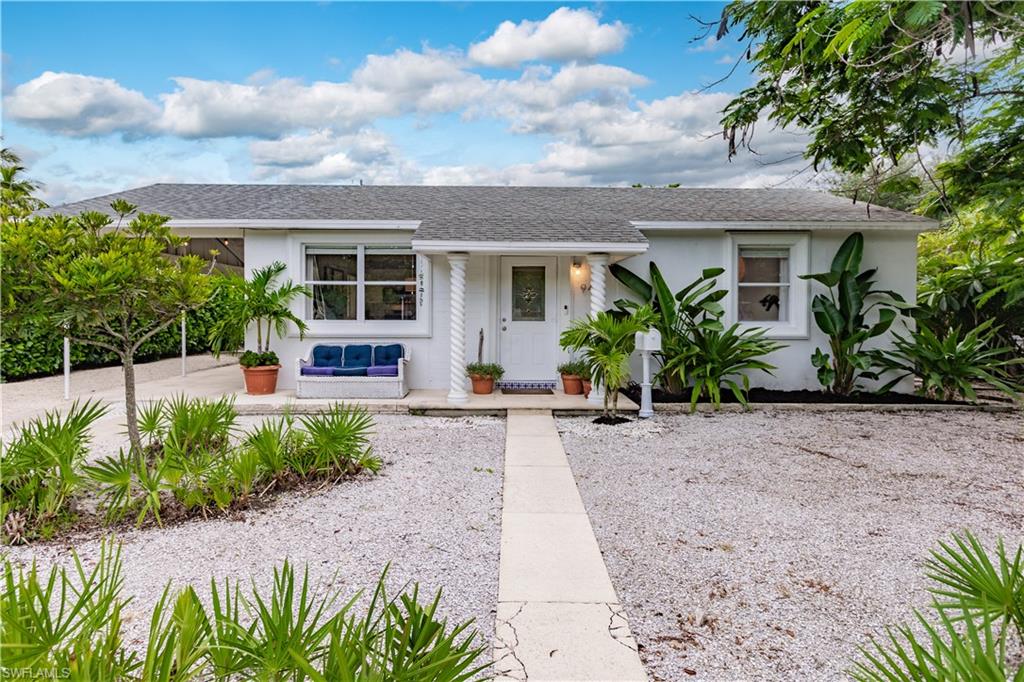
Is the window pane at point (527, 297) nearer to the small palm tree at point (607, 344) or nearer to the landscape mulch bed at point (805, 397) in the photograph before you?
the small palm tree at point (607, 344)

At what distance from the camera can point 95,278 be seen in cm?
374

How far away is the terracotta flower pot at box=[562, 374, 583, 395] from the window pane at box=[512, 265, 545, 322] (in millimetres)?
1271

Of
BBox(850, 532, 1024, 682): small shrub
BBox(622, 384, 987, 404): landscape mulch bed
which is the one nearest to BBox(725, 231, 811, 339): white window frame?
BBox(622, 384, 987, 404): landscape mulch bed

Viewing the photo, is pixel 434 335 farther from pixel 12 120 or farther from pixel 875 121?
pixel 875 121

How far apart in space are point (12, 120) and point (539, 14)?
792 cm

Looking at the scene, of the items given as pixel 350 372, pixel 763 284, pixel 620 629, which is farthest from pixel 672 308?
pixel 620 629

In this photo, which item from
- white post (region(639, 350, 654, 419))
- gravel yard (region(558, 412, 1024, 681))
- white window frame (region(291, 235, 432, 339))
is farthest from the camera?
white window frame (region(291, 235, 432, 339))

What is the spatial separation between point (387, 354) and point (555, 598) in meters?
6.69

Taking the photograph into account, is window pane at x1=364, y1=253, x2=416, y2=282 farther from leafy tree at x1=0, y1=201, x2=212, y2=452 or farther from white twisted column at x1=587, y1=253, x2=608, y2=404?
leafy tree at x1=0, y1=201, x2=212, y2=452

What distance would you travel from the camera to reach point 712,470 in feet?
17.5

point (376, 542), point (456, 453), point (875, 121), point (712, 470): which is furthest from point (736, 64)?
point (376, 542)

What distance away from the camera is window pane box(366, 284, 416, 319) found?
929cm

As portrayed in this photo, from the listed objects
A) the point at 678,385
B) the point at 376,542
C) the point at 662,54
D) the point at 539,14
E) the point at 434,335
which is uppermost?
the point at 539,14

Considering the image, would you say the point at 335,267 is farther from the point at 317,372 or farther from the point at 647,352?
the point at 647,352
